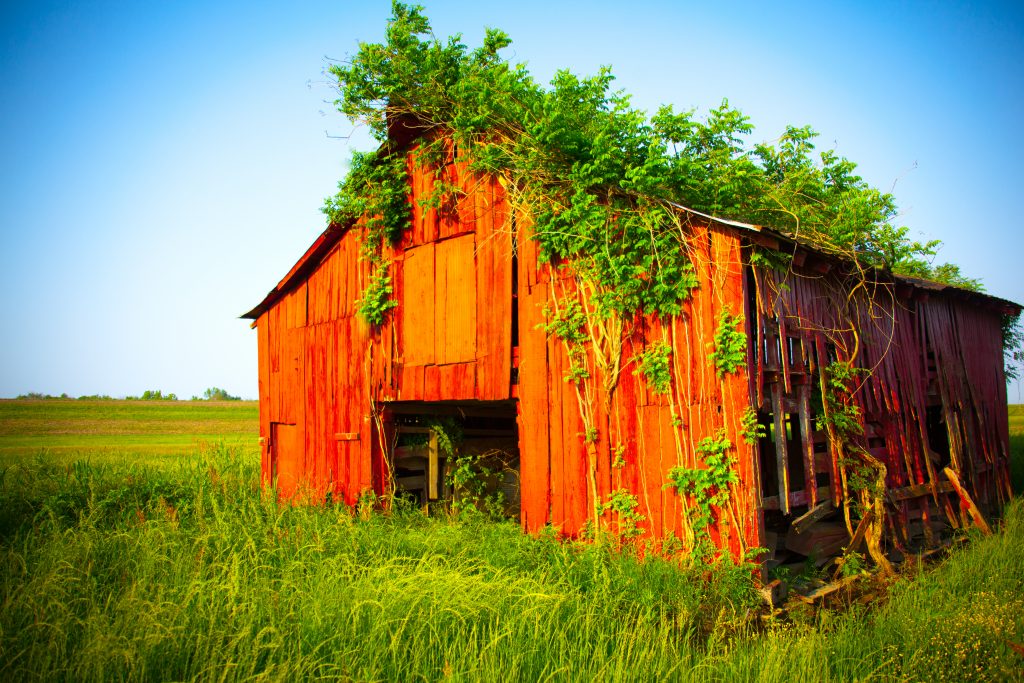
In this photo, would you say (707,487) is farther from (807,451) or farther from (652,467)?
(807,451)

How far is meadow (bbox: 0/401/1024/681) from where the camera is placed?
4.53 m

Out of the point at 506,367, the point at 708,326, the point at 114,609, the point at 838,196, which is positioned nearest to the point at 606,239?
the point at 708,326

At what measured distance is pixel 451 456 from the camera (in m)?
11.3

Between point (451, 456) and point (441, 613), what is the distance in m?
6.31

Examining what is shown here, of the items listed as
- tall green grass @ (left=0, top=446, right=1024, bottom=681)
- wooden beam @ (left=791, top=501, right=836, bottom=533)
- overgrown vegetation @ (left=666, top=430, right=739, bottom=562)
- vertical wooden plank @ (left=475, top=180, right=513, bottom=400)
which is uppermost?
vertical wooden plank @ (left=475, top=180, right=513, bottom=400)

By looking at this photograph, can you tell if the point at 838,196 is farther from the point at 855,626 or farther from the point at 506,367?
the point at 855,626

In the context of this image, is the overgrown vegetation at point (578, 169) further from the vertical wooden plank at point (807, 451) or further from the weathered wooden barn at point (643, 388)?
the vertical wooden plank at point (807, 451)

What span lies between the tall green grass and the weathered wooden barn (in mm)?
1005

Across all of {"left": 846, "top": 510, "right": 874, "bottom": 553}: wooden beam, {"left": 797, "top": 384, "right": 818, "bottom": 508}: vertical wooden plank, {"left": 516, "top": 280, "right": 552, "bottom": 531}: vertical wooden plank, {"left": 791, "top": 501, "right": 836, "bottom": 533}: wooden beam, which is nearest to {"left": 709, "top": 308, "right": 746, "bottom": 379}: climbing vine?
{"left": 797, "top": 384, "right": 818, "bottom": 508}: vertical wooden plank

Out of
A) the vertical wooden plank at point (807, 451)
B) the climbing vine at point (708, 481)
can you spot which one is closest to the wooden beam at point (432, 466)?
the climbing vine at point (708, 481)

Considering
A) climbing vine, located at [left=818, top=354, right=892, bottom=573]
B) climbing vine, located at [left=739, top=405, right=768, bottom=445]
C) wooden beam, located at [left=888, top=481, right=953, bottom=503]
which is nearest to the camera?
climbing vine, located at [left=739, top=405, right=768, bottom=445]

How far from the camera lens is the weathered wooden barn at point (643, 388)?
23.6 ft

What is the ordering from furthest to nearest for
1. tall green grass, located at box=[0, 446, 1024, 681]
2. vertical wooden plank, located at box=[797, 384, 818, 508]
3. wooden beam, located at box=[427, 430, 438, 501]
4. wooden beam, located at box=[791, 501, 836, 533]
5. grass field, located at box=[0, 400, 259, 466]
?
grass field, located at box=[0, 400, 259, 466], wooden beam, located at box=[427, 430, 438, 501], vertical wooden plank, located at box=[797, 384, 818, 508], wooden beam, located at box=[791, 501, 836, 533], tall green grass, located at box=[0, 446, 1024, 681]

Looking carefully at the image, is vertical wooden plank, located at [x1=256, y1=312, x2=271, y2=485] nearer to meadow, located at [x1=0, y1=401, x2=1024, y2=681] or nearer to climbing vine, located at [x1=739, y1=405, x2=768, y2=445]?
meadow, located at [x1=0, y1=401, x2=1024, y2=681]
